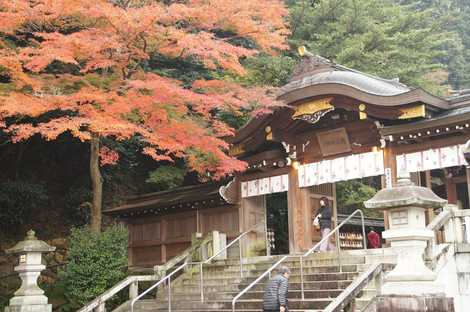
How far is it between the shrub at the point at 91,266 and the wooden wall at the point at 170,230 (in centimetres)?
354

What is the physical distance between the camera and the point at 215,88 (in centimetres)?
1543

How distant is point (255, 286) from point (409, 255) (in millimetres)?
4860

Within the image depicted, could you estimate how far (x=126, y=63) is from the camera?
14.0 m

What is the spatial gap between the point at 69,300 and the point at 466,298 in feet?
32.7

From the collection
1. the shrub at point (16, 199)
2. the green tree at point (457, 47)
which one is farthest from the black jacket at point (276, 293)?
the green tree at point (457, 47)

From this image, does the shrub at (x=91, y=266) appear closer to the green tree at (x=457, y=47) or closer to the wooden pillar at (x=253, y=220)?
the wooden pillar at (x=253, y=220)

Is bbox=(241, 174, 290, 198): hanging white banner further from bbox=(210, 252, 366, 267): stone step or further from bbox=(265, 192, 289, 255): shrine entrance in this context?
bbox=(265, 192, 289, 255): shrine entrance

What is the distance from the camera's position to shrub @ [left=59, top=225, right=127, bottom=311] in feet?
46.5

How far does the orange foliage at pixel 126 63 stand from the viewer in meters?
12.4

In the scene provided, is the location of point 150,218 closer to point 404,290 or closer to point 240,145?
point 240,145

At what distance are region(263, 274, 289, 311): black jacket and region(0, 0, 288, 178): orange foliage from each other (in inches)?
191

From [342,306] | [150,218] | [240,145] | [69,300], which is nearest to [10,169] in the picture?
[150,218]

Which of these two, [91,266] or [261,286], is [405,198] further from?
[91,266]

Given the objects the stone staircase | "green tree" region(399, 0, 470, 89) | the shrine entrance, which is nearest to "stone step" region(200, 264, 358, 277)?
the stone staircase
